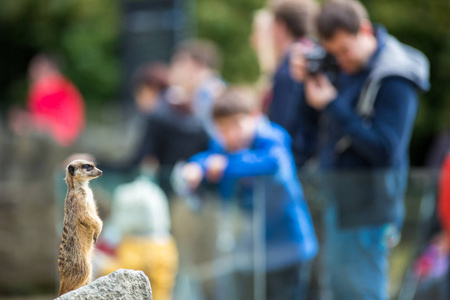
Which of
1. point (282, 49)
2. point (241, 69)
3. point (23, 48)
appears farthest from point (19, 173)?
point (23, 48)

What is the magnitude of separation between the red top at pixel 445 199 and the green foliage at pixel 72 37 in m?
17.5

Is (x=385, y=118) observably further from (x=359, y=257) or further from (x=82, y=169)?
(x=82, y=169)

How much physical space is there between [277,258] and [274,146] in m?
0.77

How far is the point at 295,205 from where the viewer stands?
201 inches

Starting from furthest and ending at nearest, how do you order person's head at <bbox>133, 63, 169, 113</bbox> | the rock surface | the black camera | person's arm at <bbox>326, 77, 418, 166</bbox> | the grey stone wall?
the grey stone wall
person's head at <bbox>133, 63, 169, 113</bbox>
the black camera
person's arm at <bbox>326, 77, 418, 166</bbox>
the rock surface

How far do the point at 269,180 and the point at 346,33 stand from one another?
3.87 ft

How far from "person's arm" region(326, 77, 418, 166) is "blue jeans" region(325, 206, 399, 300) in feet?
1.73

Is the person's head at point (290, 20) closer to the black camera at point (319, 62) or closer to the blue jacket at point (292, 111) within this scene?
the blue jacket at point (292, 111)

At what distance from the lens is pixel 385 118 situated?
4508 mm

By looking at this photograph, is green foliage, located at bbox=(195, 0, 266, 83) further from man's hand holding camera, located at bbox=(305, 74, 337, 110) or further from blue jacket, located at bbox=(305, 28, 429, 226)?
man's hand holding camera, located at bbox=(305, 74, 337, 110)

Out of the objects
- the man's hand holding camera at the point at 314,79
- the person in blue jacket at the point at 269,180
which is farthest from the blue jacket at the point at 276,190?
the man's hand holding camera at the point at 314,79

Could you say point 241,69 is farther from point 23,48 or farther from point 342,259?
point 342,259

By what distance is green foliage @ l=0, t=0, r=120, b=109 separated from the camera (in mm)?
23109

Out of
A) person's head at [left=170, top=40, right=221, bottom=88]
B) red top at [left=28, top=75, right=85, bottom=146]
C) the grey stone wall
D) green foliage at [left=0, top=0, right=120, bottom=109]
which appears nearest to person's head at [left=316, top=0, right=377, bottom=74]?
person's head at [left=170, top=40, right=221, bottom=88]
